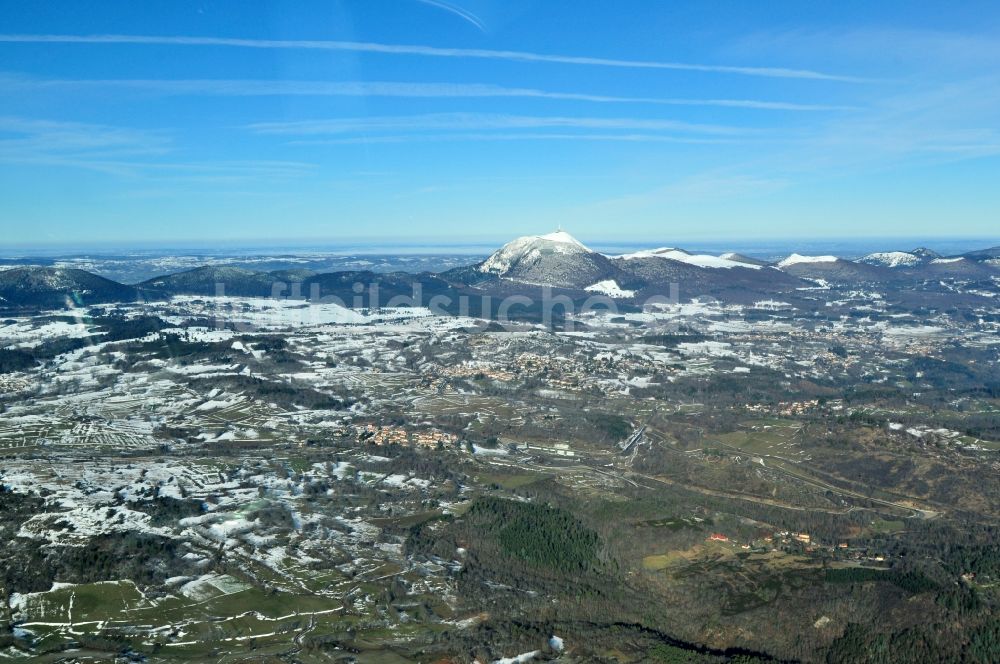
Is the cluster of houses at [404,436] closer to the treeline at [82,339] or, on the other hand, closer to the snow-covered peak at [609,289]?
the treeline at [82,339]

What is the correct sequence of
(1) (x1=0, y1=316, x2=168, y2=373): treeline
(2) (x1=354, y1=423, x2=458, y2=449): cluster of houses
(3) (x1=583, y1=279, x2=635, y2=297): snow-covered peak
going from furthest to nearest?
(3) (x1=583, y1=279, x2=635, y2=297): snow-covered peak < (1) (x1=0, y1=316, x2=168, y2=373): treeline < (2) (x1=354, y1=423, x2=458, y2=449): cluster of houses

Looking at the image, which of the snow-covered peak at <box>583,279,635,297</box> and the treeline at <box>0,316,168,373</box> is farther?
the snow-covered peak at <box>583,279,635,297</box>

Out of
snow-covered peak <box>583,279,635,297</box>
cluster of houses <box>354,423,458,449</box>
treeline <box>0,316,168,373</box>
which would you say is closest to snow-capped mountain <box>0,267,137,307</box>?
treeline <box>0,316,168,373</box>

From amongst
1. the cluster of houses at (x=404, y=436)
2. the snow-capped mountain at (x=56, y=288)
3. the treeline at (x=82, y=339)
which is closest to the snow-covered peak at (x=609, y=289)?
the treeline at (x=82, y=339)

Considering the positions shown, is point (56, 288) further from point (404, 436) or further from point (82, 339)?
point (404, 436)

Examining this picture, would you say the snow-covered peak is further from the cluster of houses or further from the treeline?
the cluster of houses

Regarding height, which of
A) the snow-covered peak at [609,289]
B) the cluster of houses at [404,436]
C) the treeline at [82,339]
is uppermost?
the snow-covered peak at [609,289]

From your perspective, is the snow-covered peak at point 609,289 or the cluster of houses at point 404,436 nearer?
the cluster of houses at point 404,436

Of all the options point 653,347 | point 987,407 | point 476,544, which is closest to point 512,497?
point 476,544

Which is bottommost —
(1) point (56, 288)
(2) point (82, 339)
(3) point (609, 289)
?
(2) point (82, 339)

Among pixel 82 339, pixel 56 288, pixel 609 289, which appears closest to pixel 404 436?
pixel 82 339

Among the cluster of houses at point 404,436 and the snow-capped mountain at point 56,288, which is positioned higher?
the snow-capped mountain at point 56,288
